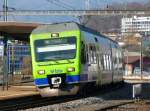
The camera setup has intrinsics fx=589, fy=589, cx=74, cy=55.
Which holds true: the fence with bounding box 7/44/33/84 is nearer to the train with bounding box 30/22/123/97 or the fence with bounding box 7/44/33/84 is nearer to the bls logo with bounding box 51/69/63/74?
the train with bounding box 30/22/123/97

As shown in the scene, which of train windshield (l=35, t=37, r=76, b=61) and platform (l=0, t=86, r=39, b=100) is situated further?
platform (l=0, t=86, r=39, b=100)

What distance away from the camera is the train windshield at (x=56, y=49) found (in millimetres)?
24609

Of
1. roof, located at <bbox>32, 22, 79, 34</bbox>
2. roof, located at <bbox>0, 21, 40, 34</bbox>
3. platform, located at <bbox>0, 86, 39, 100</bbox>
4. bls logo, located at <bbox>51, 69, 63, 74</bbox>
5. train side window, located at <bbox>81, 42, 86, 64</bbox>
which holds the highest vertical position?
roof, located at <bbox>0, 21, 40, 34</bbox>

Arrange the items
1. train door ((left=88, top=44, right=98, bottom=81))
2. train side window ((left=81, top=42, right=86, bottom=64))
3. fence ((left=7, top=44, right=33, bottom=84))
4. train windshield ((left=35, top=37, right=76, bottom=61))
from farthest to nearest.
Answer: fence ((left=7, top=44, right=33, bottom=84)), train door ((left=88, top=44, right=98, bottom=81)), train side window ((left=81, top=42, right=86, bottom=64)), train windshield ((left=35, top=37, right=76, bottom=61))

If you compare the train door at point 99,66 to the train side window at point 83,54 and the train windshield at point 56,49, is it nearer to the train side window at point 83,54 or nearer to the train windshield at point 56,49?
the train side window at point 83,54

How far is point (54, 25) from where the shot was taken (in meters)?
25.6

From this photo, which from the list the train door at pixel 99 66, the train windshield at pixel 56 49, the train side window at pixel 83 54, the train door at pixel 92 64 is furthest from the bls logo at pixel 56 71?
the train door at pixel 99 66

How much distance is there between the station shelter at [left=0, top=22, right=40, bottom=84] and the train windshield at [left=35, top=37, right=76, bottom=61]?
487 cm

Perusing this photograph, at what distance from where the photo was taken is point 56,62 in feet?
80.4

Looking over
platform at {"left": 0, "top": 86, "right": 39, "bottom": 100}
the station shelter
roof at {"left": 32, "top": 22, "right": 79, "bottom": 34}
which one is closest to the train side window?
roof at {"left": 32, "top": 22, "right": 79, "bottom": 34}

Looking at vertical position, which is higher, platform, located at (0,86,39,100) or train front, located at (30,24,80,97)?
train front, located at (30,24,80,97)

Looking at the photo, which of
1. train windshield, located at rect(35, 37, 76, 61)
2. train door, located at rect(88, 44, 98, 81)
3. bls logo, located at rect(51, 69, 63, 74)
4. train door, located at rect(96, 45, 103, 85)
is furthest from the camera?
train door, located at rect(96, 45, 103, 85)

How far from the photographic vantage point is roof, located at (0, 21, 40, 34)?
2932cm

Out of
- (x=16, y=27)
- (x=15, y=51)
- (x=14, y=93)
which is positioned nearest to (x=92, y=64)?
(x=16, y=27)
